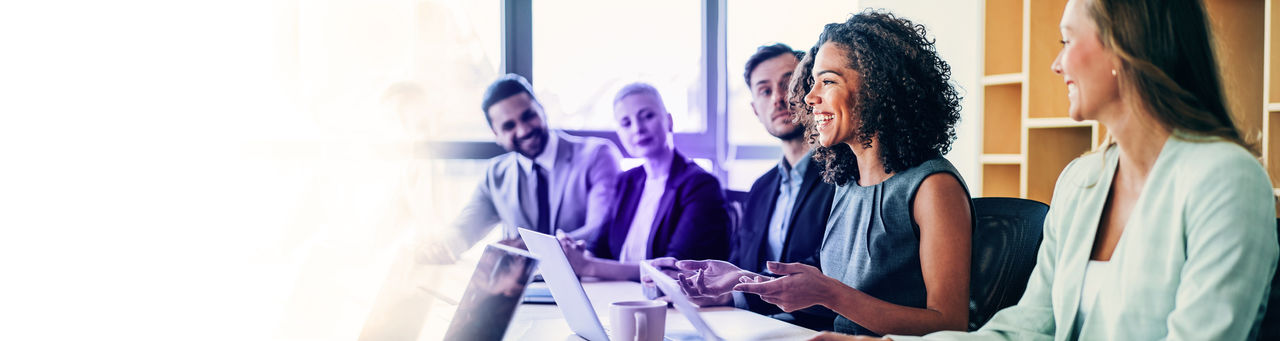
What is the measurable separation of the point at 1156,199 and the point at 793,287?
1.61 ft

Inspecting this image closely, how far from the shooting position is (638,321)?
48.5 inches

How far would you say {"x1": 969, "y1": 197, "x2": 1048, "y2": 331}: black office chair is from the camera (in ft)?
4.56

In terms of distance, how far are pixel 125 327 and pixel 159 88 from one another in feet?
2.99

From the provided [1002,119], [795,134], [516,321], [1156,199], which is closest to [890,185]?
[1156,199]

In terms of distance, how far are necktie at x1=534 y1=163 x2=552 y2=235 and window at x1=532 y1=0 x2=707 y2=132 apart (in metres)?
0.43

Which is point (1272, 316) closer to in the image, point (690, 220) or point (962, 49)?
point (690, 220)

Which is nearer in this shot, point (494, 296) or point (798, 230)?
point (494, 296)

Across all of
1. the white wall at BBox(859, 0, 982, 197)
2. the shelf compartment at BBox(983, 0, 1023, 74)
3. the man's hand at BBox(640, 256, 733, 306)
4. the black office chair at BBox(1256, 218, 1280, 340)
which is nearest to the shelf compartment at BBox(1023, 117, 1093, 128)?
the shelf compartment at BBox(983, 0, 1023, 74)

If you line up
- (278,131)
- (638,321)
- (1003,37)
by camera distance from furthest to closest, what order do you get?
(278,131) < (1003,37) < (638,321)

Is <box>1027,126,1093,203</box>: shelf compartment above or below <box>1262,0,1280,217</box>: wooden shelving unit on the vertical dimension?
below

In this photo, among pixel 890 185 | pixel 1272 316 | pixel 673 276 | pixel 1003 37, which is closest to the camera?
pixel 1272 316

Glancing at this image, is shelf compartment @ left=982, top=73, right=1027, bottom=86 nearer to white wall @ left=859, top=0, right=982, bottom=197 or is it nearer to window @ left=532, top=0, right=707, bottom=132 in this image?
white wall @ left=859, top=0, right=982, bottom=197

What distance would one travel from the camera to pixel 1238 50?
2141 millimetres

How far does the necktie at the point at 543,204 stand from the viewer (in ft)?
11.6
